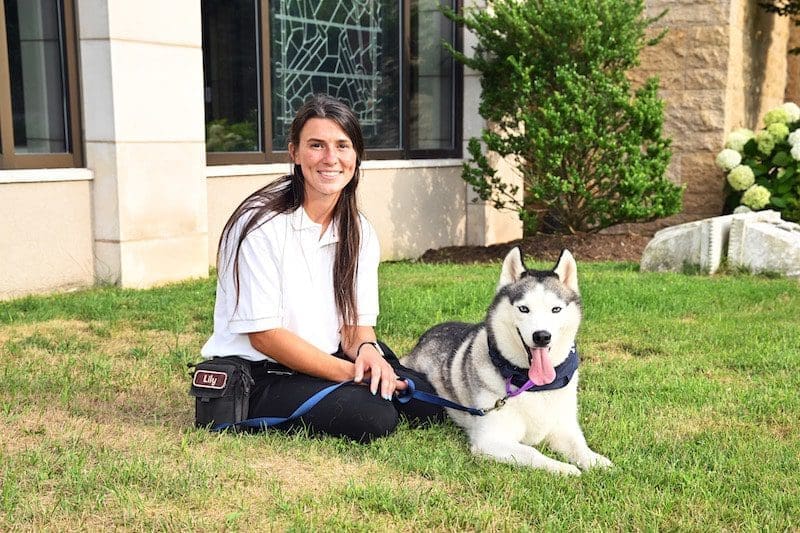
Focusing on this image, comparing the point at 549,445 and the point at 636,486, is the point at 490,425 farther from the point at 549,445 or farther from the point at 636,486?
the point at 636,486

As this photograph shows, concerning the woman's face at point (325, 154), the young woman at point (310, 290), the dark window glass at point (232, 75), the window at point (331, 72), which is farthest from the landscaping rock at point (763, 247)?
the woman's face at point (325, 154)

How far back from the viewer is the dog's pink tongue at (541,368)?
374 centimetres

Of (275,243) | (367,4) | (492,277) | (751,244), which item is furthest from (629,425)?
(367,4)

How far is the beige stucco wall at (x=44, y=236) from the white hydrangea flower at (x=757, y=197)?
7.93 metres

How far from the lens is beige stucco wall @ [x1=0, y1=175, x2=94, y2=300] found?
6.94 m

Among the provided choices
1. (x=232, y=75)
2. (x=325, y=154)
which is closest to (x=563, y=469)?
(x=325, y=154)

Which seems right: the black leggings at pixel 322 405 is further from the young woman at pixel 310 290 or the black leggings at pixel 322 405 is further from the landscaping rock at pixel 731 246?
the landscaping rock at pixel 731 246

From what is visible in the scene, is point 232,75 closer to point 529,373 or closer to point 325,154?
point 325,154

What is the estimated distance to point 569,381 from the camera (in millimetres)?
3910

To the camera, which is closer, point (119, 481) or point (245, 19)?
point (119, 481)

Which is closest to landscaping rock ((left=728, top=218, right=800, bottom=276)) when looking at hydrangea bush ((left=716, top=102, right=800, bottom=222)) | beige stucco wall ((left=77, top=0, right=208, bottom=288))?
hydrangea bush ((left=716, top=102, right=800, bottom=222))

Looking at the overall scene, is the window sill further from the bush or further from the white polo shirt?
the bush

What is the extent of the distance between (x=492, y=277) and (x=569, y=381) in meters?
4.53

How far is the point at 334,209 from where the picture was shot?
4.12 m
